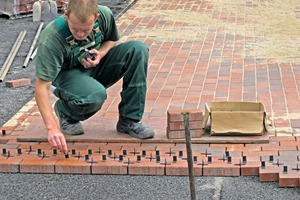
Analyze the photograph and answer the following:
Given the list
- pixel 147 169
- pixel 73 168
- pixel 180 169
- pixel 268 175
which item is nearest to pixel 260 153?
pixel 268 175

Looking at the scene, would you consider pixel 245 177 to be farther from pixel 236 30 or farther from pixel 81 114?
pixel 236 30

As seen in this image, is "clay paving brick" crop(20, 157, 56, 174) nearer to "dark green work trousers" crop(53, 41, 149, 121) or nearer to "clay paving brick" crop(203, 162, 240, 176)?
"dark green work trousers" crop(53, 41, 149, 121)

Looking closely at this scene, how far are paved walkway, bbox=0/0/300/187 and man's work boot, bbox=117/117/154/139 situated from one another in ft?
0.29

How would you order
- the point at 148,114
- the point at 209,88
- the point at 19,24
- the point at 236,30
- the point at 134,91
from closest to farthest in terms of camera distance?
the point at 134,91 < the point at 148,114 < the point at 209,88 < the point at 236,30 < the point at 19,24

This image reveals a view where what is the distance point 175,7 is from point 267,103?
18.9ft

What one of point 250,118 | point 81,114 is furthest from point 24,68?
point 250,118

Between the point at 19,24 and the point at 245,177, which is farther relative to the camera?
the point at 19,24

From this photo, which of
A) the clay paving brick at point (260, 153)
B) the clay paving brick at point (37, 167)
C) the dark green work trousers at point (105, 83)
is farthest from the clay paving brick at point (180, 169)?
the clay paving brick at point (37, 167)

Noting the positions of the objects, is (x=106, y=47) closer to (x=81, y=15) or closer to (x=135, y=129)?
(x=135, y=129)

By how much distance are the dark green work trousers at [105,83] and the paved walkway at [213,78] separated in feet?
0.88

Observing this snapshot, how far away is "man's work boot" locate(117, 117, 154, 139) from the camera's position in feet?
16.9

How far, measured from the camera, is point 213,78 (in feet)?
23.2

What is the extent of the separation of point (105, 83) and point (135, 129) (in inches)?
16.6

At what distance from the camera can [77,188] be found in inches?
177
